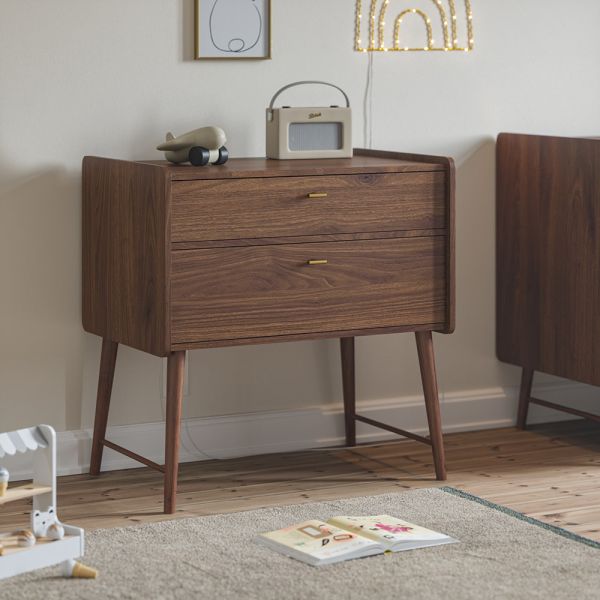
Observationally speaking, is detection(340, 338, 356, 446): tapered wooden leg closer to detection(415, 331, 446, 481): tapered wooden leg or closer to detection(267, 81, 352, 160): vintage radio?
detection(415, 331, 446, 481): tapered wooden leg

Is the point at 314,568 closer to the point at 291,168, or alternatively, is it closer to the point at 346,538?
the point at 346,538

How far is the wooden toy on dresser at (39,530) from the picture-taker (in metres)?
2.41

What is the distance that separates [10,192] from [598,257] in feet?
5.13

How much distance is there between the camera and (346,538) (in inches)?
104

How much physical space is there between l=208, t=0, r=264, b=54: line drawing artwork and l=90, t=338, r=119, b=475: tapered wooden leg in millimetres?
840

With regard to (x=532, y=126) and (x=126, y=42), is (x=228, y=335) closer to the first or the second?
(x=126, y=42)

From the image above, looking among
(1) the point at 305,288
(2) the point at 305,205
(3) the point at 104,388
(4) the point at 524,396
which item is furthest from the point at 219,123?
(4) the point at 524,396

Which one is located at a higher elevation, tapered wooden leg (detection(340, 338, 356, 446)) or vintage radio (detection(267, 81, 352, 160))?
vintage radio (detection(267, 81, 352, 160))

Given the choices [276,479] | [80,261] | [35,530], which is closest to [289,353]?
[276,479]

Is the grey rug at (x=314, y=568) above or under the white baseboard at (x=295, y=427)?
under

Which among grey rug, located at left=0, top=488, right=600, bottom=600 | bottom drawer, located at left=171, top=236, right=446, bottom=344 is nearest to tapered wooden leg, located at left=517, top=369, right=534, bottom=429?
bottom drawer, located at left=171, top=236, right=446, bottom=344

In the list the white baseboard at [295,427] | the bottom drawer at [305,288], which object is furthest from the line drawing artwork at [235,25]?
the white baseboard at [295,427]

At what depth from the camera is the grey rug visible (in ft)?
7.81

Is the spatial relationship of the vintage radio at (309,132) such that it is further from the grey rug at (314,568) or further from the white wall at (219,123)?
the grey rug at (314,568)
